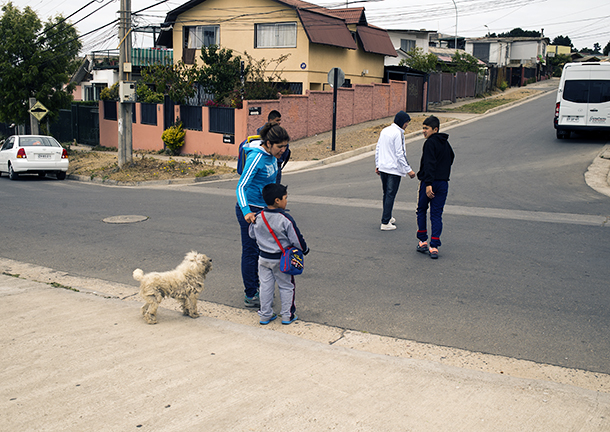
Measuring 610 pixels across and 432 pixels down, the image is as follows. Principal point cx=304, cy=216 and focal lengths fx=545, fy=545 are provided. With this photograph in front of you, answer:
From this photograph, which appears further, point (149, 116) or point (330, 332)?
point (149, 116)

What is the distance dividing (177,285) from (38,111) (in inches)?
891

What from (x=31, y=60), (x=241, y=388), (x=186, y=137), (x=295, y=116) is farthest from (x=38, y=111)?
(x=241, y=388)

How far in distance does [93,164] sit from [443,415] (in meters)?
19.6

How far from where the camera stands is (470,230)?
9.20 meters

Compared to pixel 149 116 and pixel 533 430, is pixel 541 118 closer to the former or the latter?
pixel 149 116

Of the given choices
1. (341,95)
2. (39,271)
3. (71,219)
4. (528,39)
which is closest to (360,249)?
(39,271)

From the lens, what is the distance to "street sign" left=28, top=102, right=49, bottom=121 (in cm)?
2398

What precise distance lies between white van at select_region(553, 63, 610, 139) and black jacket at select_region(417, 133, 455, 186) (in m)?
14.5

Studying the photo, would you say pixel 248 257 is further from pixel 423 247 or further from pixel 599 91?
pixel 599 91

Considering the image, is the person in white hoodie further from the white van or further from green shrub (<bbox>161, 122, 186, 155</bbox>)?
green shrub (<bbox>161, 122, 186, 155</bbox>)

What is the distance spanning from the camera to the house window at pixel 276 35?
27859 millimetres

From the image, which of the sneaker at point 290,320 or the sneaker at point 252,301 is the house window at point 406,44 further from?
the sneaker at point 290,320

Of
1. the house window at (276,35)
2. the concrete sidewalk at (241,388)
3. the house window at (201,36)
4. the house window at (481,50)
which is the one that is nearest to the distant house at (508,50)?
the house window at (481,50)

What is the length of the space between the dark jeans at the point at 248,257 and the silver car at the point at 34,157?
1496 centimetres
